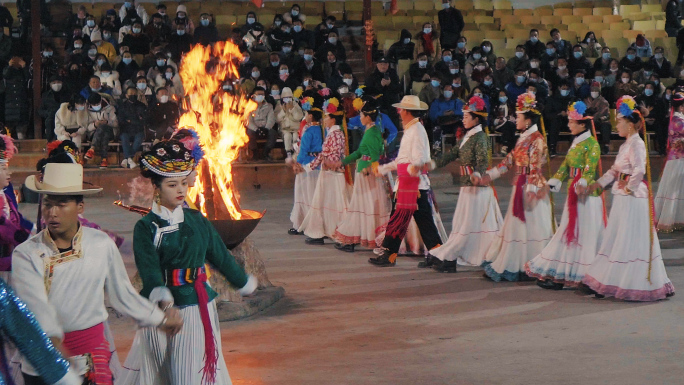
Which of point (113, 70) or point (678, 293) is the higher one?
point (113, 70)

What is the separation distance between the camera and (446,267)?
32.4 ft

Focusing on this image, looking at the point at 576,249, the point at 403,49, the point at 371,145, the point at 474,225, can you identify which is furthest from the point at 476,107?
the point at 403,49

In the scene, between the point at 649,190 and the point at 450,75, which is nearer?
the point at 649,190

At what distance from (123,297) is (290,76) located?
15.2m

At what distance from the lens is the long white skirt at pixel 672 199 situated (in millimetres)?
12617

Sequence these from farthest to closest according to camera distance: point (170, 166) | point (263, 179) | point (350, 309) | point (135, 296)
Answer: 1. point (263, 179)
2. point (350, 309)
3. point (170, 166)
4. point (135, 296)

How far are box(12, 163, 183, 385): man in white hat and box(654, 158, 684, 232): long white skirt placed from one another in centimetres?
982

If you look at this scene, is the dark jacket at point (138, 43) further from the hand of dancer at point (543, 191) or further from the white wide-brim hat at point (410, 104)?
the hand of dancer at point (543, 191)

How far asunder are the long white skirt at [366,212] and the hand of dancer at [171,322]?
6779 mm

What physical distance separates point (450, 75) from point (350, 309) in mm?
11853

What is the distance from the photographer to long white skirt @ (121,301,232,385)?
4777 mm

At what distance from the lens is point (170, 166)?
4.83 meters

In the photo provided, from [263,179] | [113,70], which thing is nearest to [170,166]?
[263,179]

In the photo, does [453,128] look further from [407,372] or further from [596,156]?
[407,372]
